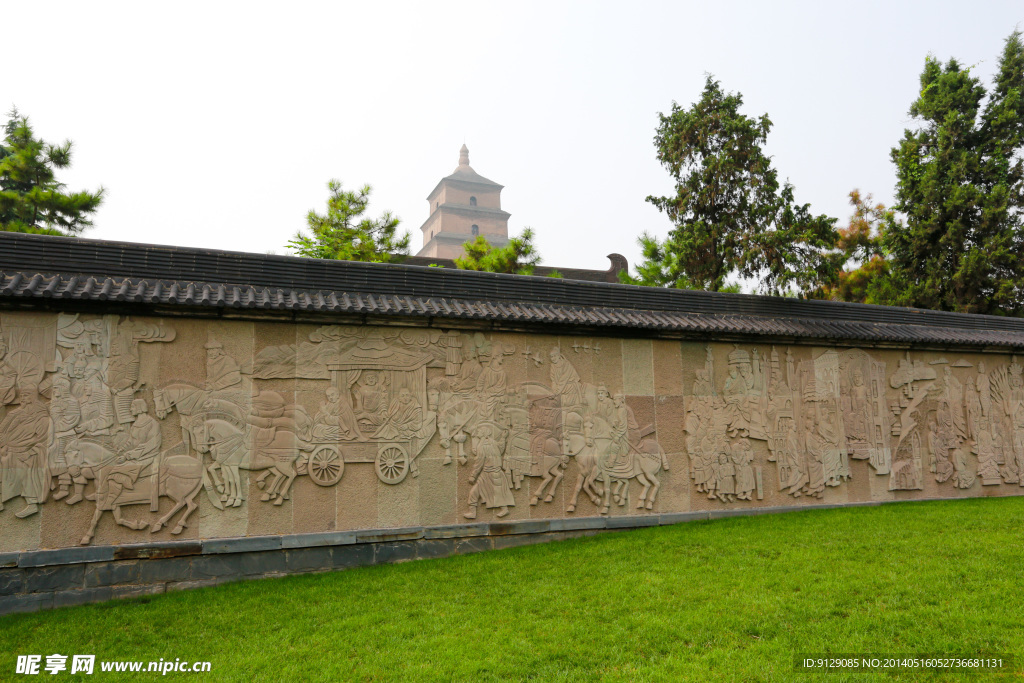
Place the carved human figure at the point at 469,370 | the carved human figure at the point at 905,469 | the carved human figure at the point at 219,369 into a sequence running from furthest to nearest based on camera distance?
1. the carved human figure at the point at 905,469
2. the carved human figure at the point at 469,370
3. the carved human figure at the point at 219,369

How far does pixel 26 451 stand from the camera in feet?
19.1

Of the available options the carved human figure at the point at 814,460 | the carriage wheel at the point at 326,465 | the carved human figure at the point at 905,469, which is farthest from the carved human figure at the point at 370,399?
the carved human figure at the point at 905,469

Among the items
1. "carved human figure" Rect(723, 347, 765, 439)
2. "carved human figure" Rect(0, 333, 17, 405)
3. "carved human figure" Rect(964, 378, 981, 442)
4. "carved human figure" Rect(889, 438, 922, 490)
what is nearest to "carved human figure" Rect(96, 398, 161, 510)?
"carved human figure" Rect(0, 333, 17, 405)

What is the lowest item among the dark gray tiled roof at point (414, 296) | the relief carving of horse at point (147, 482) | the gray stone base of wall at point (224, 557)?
the gray stone base of wall at point (224, 557)

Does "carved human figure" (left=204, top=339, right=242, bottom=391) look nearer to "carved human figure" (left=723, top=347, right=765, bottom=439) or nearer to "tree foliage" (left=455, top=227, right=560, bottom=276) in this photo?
"carved human figure" (left=723, top=347, right=765, bottom=439)

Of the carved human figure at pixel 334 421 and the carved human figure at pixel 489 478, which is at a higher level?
the carved human figure at pixel 334 421

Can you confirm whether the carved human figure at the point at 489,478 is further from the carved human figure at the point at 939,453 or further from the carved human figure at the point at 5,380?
the carved human figure at the point at 939,453

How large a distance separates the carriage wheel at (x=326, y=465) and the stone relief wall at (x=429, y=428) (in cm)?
2

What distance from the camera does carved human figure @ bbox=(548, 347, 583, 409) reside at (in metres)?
7.71

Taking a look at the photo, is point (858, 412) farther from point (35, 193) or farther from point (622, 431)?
point (35, 193)

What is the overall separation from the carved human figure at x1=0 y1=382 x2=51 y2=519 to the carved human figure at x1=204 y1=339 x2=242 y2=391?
140 cm

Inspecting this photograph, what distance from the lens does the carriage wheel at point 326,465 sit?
6660 mm

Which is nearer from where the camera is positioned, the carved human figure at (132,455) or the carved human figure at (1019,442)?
the carved human figure at (132,455)

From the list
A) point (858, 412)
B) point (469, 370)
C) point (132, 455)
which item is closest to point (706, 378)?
point (858, 412)
